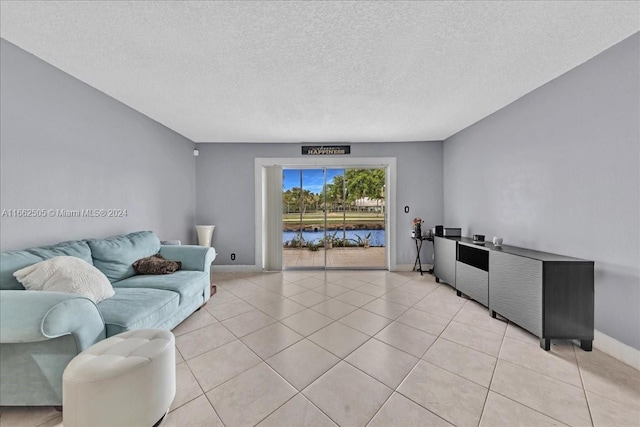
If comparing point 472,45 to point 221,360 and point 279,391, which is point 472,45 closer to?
point 279,391

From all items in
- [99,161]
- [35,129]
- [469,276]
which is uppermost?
[35,129]

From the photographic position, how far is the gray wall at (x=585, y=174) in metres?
1.85

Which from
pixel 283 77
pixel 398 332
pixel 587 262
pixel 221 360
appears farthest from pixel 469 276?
pixel 283 77

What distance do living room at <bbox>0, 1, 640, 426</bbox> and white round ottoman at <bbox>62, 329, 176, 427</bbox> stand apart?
0.28 m

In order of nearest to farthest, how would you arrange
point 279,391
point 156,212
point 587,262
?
point 279,391, point 587,262, point 156,212

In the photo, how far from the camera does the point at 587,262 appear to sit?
2.05m

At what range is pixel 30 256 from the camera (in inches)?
72.1

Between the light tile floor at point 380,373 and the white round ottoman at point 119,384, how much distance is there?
24 cm

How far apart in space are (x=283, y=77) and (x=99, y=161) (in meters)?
2.36

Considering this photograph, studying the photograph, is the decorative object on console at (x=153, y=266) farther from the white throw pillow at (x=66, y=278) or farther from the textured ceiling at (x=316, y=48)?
the textured ceiling at (x=316, y=48)

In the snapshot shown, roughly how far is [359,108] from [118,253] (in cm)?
332

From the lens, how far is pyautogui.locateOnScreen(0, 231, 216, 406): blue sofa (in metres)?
1.27

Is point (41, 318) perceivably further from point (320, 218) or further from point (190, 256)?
point (320, 218)

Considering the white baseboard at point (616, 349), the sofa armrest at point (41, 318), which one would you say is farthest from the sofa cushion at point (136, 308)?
the white baseboard at point (616, 349)
